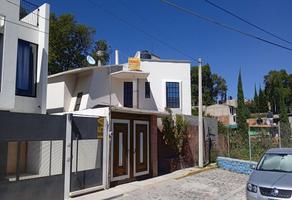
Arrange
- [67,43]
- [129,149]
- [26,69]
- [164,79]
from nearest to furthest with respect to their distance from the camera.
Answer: [129,149], [26,69], [164,79], [67,43]

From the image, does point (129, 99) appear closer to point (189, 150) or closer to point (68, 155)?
point (189, 150)

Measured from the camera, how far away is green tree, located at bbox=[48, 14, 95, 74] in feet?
117

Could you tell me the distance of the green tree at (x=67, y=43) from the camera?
3569 centimetres

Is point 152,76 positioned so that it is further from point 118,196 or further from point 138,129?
point 118,196

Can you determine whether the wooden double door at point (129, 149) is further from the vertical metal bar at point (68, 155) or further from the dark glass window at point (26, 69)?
the dark glass window at point (26, 69)

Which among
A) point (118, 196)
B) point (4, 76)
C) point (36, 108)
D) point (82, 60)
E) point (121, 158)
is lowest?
point (118, 196)

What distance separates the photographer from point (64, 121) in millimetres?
11328

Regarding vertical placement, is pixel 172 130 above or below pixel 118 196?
above

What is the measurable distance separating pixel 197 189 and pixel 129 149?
10.9 ft

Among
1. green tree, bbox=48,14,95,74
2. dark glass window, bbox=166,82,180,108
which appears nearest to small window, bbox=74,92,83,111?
dark glass window, bbox=166,82,180,108

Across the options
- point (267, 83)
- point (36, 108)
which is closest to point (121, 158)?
point (36, 108)

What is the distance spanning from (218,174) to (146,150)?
408 centimetres

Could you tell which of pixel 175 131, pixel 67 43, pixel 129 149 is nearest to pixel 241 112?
pixel 67 43

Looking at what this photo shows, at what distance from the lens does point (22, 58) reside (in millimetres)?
15375
